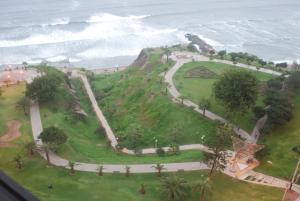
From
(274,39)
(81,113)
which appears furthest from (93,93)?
(274,39)

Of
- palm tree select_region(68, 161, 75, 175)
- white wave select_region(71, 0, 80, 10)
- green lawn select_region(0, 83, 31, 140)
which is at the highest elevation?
white wave select_region(71, 0, 80, 10)

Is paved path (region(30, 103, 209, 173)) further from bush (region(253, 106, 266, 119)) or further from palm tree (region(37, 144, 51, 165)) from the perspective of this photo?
bush (region(253, 106, 266, 119))

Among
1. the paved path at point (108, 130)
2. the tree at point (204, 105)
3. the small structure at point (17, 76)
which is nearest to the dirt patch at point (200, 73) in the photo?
the tree at point (204, 105)

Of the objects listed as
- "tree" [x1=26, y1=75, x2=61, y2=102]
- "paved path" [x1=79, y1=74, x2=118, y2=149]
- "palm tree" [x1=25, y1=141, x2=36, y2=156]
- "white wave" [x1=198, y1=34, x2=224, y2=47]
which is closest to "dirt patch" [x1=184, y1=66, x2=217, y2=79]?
"paved path" [x1=79, y1=74, x2=118, y2=149]

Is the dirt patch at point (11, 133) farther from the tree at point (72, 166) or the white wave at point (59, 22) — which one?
the white wave at point (59, 22)

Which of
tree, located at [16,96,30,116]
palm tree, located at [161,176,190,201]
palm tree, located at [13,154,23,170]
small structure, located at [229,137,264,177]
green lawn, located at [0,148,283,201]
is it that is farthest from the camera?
tree, located at [16,96,30,116]

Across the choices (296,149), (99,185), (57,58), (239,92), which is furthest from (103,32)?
(296,149)
